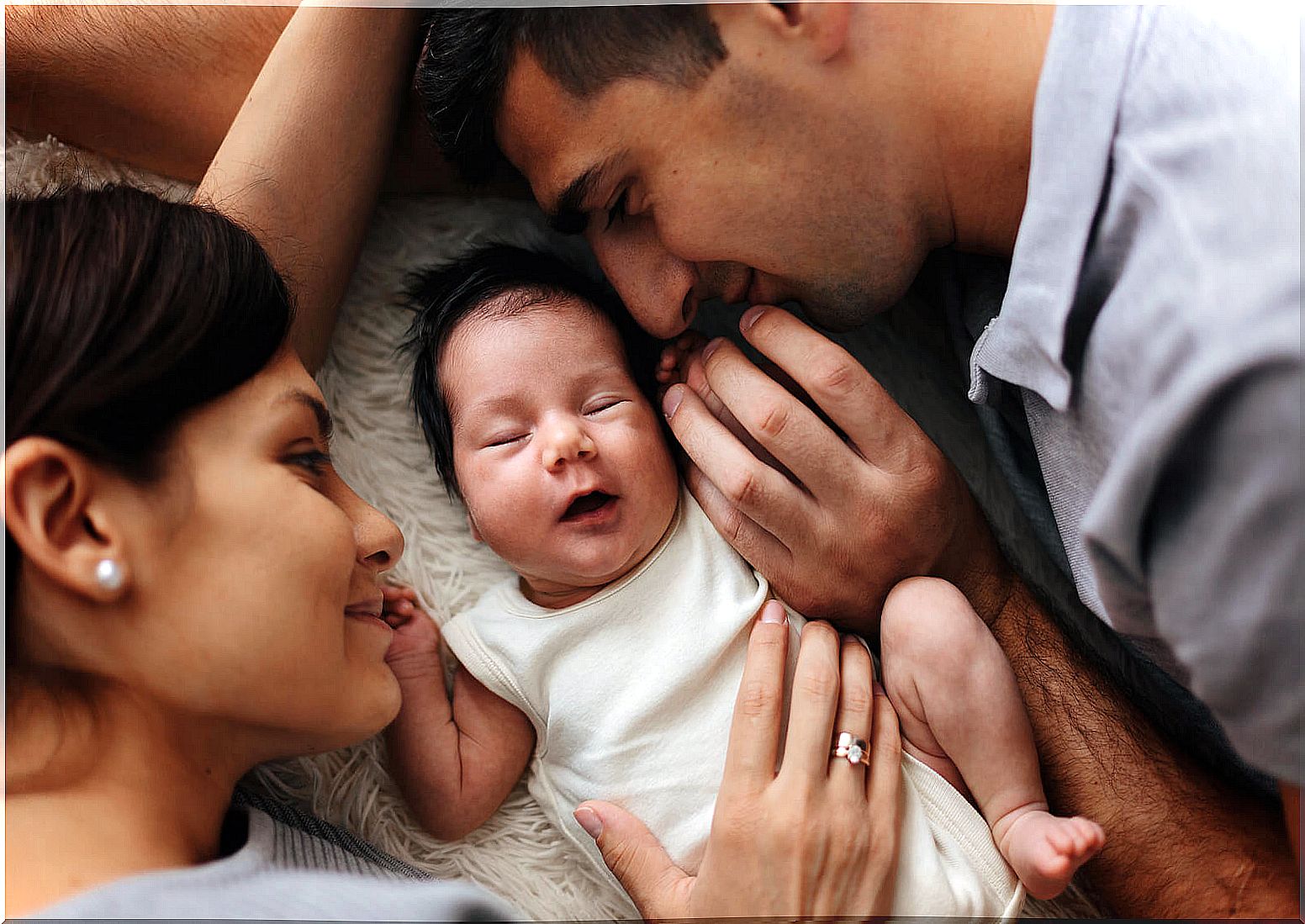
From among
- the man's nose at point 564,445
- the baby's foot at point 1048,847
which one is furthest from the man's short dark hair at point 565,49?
the baby's foot at point 1048,847

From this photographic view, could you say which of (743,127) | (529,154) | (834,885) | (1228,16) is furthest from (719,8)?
(834,885)

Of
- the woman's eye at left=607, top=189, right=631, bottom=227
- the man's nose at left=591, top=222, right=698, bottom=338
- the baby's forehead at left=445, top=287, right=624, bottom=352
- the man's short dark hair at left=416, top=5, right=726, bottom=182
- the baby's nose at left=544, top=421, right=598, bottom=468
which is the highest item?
the man's short dark hair at left=416, top=5, right=726, bottom=182

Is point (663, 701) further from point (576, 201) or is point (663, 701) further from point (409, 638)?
point (576, 201)

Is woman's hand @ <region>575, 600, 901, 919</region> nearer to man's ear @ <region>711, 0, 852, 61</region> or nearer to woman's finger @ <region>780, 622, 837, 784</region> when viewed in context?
woman's finger @ <region>780, 622, 837, 784</region>

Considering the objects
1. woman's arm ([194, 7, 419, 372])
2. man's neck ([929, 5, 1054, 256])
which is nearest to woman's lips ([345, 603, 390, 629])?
woman's arm ([194, 7, 419, 372])

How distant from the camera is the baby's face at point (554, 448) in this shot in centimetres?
111

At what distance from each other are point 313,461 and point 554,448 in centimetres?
26

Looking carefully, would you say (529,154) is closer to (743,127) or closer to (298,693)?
(743,127)

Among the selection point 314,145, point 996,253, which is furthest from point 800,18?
point 314,145

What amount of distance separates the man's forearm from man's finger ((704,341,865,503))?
1.03 ft

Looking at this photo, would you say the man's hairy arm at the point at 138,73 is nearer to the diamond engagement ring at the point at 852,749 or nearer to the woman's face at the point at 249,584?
the woman's face at the point at 249,584

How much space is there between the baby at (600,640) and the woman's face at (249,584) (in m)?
0.23

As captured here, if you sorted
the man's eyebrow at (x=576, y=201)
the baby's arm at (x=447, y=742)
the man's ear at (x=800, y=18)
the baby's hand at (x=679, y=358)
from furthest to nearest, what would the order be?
the baby's hand at (x=679, y=358) → the baby's arm at (x=447, y=742) → the man's eyebrow at (x=576, y=201) → the man's ear at (x=800, y=18)

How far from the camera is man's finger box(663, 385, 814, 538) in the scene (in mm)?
1125
